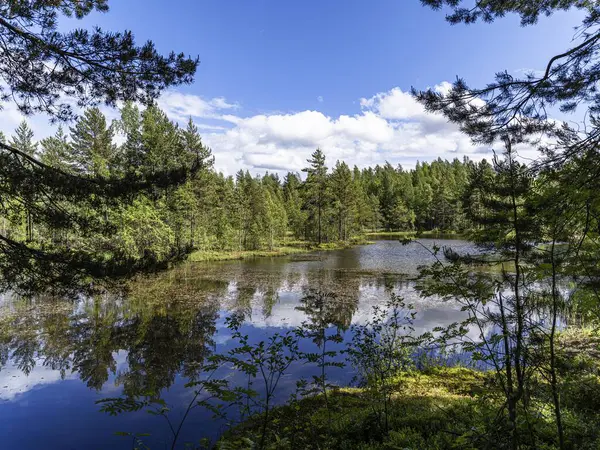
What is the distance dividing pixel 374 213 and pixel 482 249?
61645mm

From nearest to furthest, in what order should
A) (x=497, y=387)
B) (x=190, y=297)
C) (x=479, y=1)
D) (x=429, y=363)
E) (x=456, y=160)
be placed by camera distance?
(x=497, y=387), (x=479, y=1), (x=429, y=363), (x=190, y=297), (x=456, y=160)

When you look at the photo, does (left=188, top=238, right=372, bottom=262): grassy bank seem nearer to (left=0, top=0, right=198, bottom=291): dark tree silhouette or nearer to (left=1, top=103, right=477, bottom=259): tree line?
(left=1, top=103, right=477, bottom=259): tree line

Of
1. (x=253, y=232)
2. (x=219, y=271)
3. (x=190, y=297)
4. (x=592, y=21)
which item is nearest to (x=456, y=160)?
(x=253, y=232)

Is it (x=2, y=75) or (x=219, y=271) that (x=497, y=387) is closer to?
(x=2, y=75)

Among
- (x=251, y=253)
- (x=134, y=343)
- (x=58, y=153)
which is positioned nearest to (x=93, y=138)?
(x=58, y=153)

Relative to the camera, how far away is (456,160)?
310ft

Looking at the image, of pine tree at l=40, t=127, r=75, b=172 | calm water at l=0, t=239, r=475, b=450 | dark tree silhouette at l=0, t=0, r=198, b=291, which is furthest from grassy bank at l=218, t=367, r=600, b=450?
pine tree at l=40, t=127, r=75, b=172

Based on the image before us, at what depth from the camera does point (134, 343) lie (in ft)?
33.7

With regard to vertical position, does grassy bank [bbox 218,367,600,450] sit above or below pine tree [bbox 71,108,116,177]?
below

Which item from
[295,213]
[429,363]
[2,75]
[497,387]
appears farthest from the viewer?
[295,213]

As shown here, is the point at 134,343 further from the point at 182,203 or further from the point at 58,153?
the point at 58,153

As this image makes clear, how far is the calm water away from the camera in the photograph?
20.9 ft

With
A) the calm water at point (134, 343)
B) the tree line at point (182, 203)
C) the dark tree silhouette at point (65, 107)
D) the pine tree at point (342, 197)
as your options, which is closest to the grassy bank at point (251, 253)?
the tree line at point (182, 203)

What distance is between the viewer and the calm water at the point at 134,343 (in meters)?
6.37
